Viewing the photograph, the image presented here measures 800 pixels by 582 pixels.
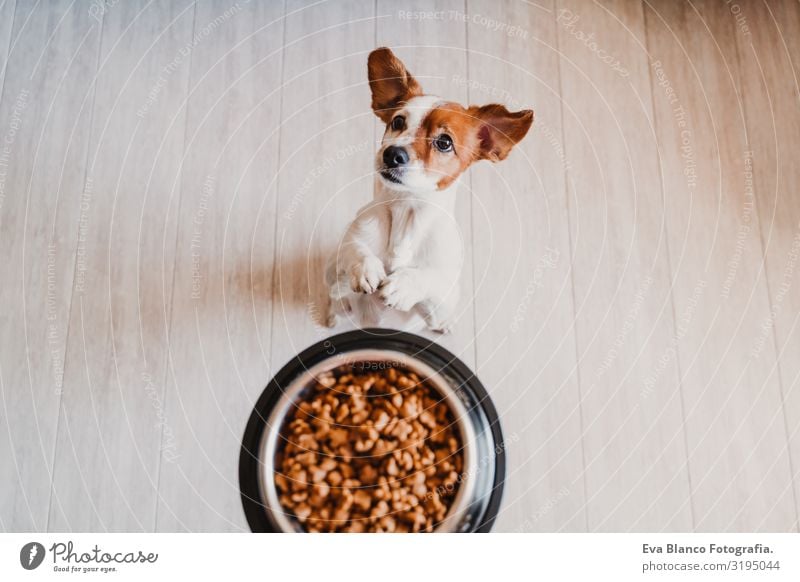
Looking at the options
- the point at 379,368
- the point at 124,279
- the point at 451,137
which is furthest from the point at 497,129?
the point at 124,279

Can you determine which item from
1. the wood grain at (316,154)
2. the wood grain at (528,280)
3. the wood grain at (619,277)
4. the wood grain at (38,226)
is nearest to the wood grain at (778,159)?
the wood grain at (619,277)

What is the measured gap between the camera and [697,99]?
775 mm

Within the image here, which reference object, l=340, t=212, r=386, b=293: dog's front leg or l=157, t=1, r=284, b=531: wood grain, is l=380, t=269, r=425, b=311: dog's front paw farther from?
l=157, t=1, r=284, b=531: wood grain

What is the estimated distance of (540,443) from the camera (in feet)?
2.32

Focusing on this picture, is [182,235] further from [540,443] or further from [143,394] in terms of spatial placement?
[540,443]

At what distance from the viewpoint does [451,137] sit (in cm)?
64

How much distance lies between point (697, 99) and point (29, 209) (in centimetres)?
80

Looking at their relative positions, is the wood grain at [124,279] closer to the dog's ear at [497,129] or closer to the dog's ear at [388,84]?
the dog's ear at [388,84]

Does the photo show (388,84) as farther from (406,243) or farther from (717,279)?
(717,279)

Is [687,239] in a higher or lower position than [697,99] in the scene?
lower

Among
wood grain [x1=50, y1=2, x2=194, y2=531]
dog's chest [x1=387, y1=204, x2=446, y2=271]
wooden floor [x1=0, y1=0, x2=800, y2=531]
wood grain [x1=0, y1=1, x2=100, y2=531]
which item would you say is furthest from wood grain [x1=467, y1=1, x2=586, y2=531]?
wood grain [x1=0, y1=1, x2=100, y2=531]
